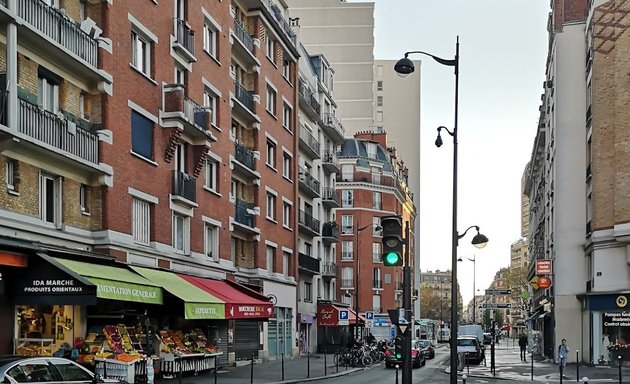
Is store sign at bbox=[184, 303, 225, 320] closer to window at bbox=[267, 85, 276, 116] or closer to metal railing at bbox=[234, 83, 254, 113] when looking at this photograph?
metal railing at bbox=[234, 83, 254, 113]

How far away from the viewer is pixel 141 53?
93.4 ft

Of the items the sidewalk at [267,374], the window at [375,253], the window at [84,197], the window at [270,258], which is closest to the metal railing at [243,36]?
the window at [270,258]

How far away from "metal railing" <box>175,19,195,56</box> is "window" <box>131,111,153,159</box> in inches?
164

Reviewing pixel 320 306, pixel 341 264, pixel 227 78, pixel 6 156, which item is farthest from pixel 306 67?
pixel 6 156

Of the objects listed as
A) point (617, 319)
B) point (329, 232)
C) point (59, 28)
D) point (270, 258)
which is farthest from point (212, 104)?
point (329, 232)

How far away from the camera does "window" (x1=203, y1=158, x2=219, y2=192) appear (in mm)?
34844

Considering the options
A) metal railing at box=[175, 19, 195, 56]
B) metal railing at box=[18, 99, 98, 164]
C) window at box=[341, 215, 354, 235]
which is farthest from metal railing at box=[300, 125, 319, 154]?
metal railing at box=[18, 99, 98, 164]

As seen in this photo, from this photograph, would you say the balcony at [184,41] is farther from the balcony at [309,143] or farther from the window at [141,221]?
the balcony at [309,143]

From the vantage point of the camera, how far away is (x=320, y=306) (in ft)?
183

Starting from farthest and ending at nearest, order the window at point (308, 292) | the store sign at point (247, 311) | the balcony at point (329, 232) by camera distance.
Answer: the balcony at point (329, 232) → the window at point (308, 292) → the store sign at point (247, 311)

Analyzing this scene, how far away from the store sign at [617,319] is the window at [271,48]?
21.6m

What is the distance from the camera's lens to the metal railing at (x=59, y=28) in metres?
21.4

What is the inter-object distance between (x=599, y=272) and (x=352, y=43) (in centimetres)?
5746

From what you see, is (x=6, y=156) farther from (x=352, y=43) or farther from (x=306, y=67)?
(x=352, y=43)
